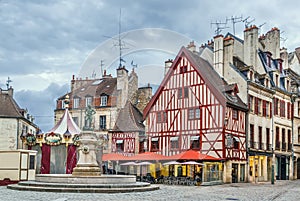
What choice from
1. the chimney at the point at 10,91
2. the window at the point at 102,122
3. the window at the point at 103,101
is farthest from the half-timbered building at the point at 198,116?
the chimney at the point at 10,91

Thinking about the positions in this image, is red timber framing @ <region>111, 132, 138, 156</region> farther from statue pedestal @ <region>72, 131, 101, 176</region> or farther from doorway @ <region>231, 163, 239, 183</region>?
statue pedestal @ <region>72, 131, 101, 176</region>

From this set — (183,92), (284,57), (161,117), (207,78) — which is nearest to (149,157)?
(161,117)

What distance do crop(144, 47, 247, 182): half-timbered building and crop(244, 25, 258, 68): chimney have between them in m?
3.24

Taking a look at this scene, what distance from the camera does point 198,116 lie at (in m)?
27.9

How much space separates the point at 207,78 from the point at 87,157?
11.6 metres

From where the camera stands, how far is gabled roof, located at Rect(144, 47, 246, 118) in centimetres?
2720

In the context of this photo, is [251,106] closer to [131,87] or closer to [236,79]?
[236,79]

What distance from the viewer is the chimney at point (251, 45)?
3203 cm

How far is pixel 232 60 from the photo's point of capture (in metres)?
31.0

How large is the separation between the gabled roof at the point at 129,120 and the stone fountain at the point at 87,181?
41.2ft

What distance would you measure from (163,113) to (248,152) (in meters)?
6.14

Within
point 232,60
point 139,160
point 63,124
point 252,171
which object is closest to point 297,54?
point 232,60

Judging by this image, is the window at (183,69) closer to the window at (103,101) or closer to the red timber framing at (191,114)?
the red timber framing at (191,114)

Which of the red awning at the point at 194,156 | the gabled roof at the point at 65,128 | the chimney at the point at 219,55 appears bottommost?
the red awning at the point at 194,156
